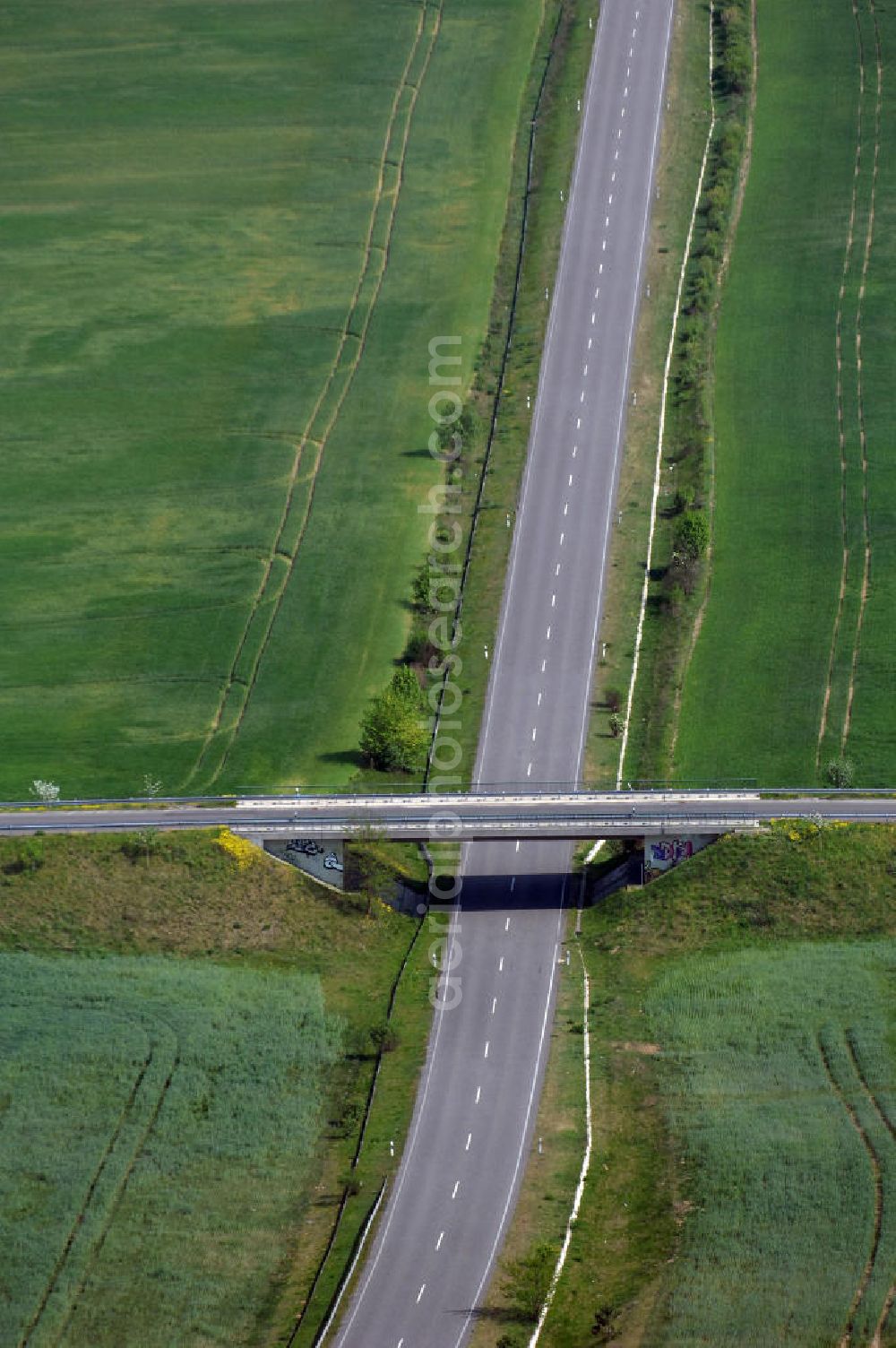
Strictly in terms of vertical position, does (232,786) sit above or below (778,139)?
below

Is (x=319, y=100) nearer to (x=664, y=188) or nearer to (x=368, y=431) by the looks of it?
(x=664, y=188)

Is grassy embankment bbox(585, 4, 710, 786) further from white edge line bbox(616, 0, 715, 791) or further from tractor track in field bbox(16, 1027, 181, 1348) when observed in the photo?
tractor track in field bbox(16, 1027, 181, 1348)

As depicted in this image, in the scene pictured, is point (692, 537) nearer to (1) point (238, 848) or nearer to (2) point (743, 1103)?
(1) point (238, 848)

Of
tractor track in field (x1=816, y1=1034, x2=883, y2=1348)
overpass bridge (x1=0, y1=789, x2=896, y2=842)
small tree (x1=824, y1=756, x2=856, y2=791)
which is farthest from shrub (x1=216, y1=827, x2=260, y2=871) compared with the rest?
small tree (x1=824, y1=756, x2=856, y2=791)

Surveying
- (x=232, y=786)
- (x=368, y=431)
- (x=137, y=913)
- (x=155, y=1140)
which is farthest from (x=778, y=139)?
(x=155, y=1140)

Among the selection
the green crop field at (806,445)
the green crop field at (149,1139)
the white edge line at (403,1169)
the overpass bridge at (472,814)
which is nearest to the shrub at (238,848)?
the overpass bridge at (472,814)

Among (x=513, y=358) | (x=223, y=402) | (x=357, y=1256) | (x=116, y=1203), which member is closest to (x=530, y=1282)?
(x=357, y=1256)
